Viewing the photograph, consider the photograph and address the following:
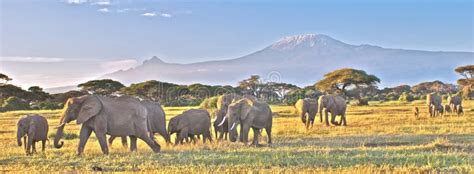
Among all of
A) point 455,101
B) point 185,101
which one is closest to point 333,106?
point 455,101

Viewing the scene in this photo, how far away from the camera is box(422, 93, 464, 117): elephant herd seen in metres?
35.3

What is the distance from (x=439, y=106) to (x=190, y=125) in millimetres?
20799

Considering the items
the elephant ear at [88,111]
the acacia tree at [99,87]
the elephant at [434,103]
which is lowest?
the elephant ear at [88,111]

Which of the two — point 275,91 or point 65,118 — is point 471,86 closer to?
point 275,91

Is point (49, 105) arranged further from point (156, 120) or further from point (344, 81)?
point (156, 120)

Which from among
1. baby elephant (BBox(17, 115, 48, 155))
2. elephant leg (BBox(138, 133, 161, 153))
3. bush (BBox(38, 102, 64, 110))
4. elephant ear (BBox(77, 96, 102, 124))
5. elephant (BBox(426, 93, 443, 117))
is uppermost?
bush (BBox(38, 102, 64, 110))

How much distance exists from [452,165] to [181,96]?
202 ft

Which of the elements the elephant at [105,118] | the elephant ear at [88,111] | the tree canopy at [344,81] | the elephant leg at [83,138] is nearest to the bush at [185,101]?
the tree canopy at [344,81]

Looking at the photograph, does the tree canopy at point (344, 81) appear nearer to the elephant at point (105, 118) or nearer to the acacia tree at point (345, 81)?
the acacia tree at point (345, 81)

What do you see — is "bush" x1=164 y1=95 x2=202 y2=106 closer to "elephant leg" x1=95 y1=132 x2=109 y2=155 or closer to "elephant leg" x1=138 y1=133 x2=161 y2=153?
"elephant leg" x1=138 y1=133 x2=161 y2=153

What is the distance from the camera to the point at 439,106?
35938 millimetres

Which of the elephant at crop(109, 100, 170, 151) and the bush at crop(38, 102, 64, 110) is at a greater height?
the bush at crop(38, 102, 64, 110)

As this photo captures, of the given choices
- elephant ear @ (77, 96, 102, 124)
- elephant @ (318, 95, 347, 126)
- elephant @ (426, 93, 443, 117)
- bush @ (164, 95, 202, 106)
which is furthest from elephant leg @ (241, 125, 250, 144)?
bush @ (164, 95, 202, 106)

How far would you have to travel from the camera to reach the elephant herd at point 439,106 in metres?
35.3
